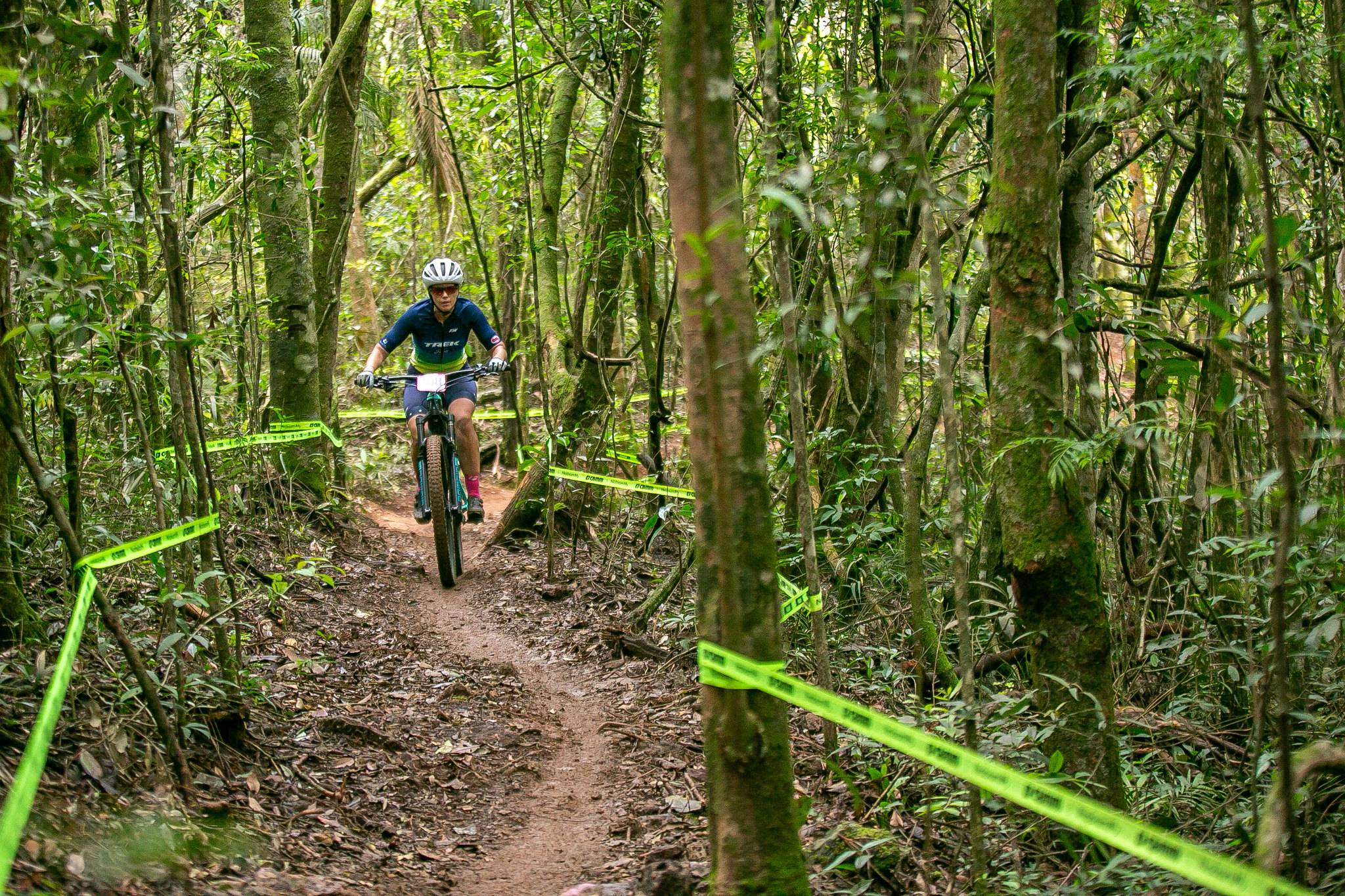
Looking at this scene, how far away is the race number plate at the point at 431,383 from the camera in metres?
7.54

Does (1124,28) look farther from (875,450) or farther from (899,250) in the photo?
(875,450)

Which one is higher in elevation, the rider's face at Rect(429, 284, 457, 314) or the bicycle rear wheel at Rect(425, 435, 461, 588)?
the rider's face at Rect(429, 284, 457, 314)

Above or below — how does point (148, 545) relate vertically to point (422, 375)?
below

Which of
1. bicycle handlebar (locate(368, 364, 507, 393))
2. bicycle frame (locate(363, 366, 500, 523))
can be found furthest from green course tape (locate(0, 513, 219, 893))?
bicycle handlebar (locate(368, 364, 507, 393))

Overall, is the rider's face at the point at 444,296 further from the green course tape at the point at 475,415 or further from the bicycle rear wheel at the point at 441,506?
the green course tape at the point at 475,415

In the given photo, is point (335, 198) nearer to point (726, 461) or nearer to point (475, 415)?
point (475, 415)

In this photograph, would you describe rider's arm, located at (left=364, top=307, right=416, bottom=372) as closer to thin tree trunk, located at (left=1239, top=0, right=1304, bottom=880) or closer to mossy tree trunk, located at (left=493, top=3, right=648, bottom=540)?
→ mossy tree trunk, located at (left=493, top=3, right=648, bottom=540)

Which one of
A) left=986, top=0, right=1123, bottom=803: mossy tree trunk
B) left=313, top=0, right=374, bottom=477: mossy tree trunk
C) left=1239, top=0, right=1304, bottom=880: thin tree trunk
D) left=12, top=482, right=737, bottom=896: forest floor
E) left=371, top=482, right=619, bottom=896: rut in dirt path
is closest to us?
left=1239, top=0, right=1304, bottom=880: thin tree trunk

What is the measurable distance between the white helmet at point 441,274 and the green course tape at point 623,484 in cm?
161

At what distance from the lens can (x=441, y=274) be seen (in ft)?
25.1

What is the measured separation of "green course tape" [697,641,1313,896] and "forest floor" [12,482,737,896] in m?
0.87

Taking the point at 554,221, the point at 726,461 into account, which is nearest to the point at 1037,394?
the point at 726,461

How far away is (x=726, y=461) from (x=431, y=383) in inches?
212

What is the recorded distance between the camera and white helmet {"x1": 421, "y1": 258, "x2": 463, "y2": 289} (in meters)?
7.62
